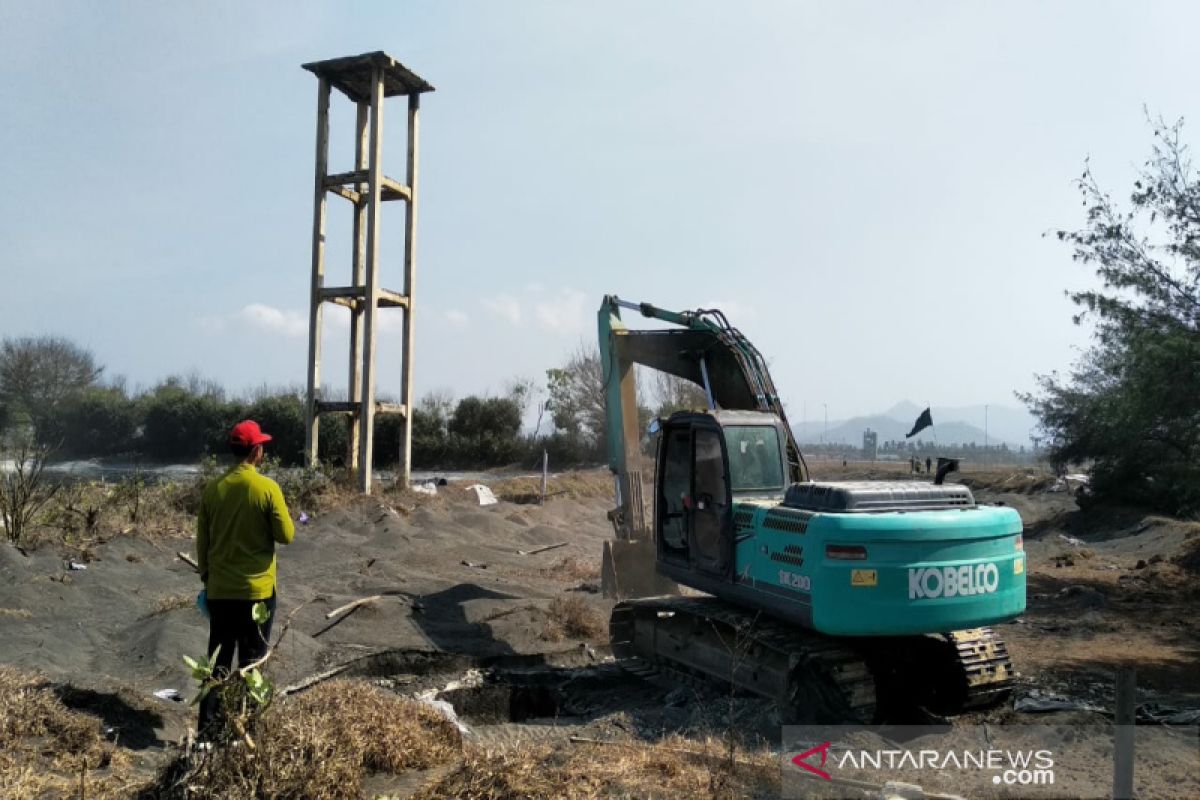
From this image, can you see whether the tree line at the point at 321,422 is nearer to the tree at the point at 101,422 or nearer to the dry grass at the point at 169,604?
the tree at the point at 101,422

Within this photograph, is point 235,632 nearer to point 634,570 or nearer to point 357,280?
point 634,570

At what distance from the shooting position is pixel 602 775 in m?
4.80

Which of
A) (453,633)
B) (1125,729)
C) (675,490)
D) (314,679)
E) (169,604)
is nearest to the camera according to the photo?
(1125,729)

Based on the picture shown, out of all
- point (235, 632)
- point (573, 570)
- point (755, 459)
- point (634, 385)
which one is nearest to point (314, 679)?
point (235, 632)

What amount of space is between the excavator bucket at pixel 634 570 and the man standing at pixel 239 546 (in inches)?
202

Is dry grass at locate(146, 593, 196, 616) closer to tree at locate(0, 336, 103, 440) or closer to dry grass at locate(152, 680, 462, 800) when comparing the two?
dry grass at locate(152, 680, 462, 800)

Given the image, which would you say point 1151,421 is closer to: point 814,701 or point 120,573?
point 814,701

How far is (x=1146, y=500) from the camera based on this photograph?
22.2 meters

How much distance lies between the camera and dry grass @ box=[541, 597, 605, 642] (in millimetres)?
9859

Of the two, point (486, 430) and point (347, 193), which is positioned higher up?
point (347, 193)

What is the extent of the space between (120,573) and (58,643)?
9.33 feet

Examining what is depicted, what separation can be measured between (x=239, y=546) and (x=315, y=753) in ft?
4.74

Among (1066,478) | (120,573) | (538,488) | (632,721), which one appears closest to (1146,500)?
(1066,478)

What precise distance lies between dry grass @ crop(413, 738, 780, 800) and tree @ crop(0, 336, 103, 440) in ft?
78.7
